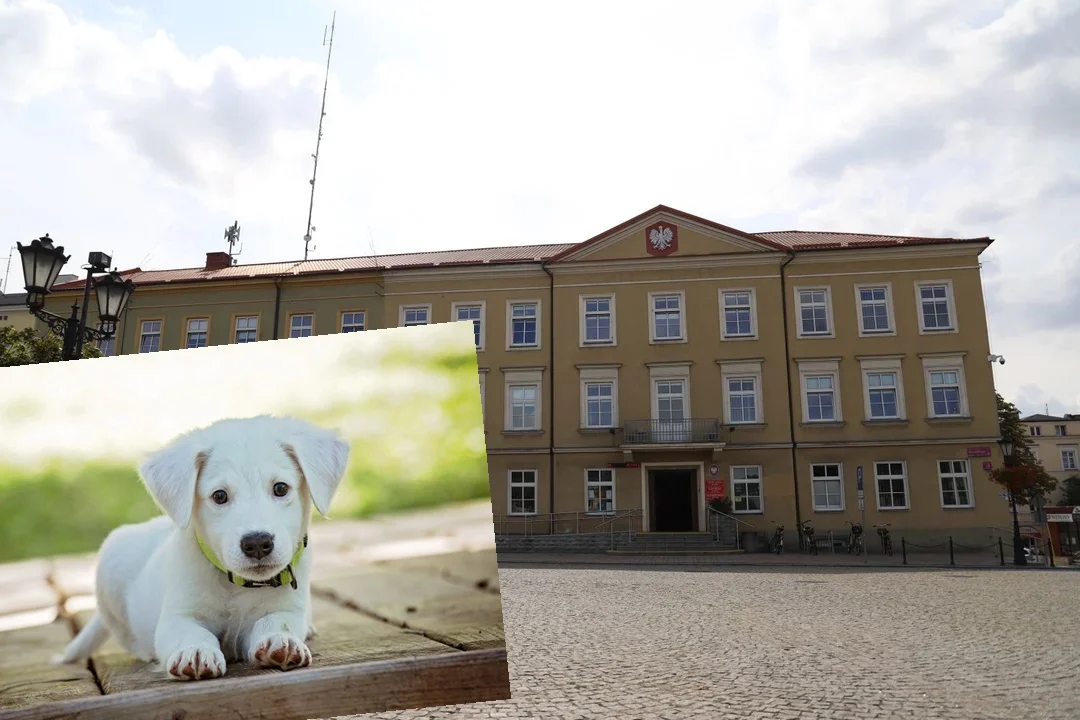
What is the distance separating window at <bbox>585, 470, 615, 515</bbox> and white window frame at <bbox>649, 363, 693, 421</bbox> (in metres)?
2.67

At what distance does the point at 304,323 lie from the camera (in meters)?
35.4

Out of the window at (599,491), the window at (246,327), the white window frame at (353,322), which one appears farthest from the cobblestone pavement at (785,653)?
the window at (246,327)

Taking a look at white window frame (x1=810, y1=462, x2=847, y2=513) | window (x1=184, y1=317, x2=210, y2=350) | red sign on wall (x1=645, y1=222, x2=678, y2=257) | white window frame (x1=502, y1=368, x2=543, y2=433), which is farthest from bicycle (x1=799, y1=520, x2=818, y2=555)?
window (x1=184, y1=317, x2=210, y2=350)

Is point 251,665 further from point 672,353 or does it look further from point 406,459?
point 672,353

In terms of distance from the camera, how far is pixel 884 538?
88.4ft

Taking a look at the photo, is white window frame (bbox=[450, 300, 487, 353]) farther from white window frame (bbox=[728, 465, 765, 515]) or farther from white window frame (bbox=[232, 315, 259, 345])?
white window frame (bbox=[728, 465, 765, 515])

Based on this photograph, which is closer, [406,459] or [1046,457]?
[406,459]

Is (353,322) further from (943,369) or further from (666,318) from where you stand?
(943,369)

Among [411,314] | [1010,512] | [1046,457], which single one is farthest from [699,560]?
[1046,457]

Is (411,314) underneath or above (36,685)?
above

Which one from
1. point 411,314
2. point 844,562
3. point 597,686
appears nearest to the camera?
point 597,686

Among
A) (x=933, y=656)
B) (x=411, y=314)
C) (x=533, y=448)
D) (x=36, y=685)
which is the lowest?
(x=933, y=656)

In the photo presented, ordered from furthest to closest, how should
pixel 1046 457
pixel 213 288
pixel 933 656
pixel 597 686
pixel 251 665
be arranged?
1. pixel 1046 457
2. pixel 213 288
3. pixel 933 656
4. pixel 597 686
5. pixel 251 665

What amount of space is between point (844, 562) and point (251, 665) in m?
22.2
